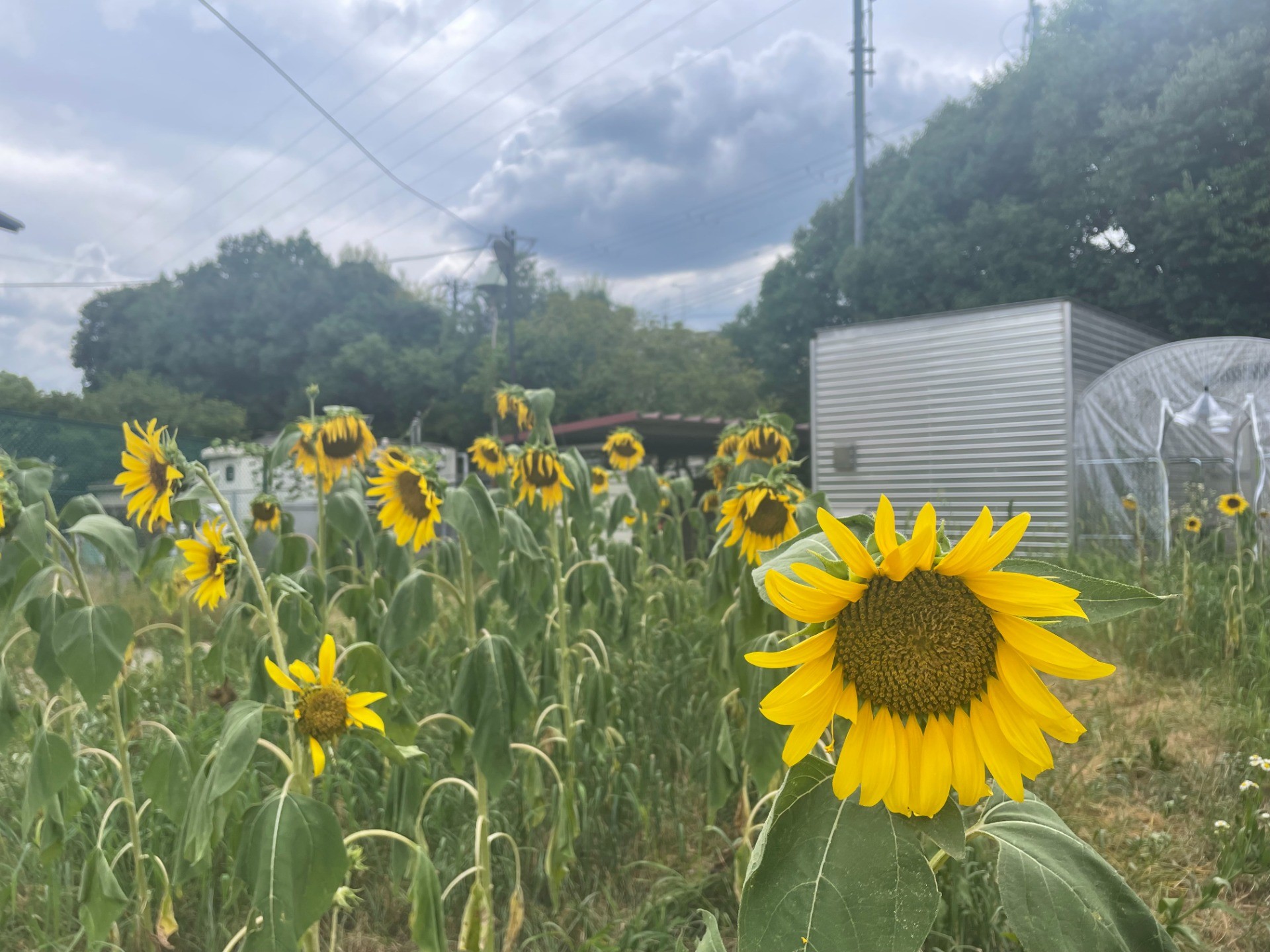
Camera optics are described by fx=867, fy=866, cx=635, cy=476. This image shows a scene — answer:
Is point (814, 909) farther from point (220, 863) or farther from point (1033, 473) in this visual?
point (1033, 473)

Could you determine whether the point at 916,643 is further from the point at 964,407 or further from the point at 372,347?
the point at 372,347

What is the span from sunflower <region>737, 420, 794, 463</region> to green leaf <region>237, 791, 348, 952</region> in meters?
1.69

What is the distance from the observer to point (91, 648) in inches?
53.6

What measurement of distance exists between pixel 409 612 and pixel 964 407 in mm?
9551

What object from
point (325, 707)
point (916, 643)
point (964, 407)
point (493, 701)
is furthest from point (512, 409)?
point (964, 407)

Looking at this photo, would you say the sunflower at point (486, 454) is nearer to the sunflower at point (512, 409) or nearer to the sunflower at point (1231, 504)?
Result: the sunflower at point (512, 409)

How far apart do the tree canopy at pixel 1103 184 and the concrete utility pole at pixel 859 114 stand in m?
0.42

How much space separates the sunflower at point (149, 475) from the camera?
1.49m

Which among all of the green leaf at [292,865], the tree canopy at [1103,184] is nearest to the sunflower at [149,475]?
the green leaf at [292,865]

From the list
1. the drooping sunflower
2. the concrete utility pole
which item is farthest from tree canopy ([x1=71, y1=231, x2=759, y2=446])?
the drooping sunflower

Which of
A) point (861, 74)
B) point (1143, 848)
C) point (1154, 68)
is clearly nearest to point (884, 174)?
point (861, 74)

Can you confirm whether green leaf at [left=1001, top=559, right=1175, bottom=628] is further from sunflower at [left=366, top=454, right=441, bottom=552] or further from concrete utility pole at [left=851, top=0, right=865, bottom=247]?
concrete utility pole at [left=851, top=0, right=865, bottom=247]

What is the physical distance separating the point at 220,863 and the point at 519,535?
4.06 feet

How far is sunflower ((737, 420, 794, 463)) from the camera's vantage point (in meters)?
2.53
